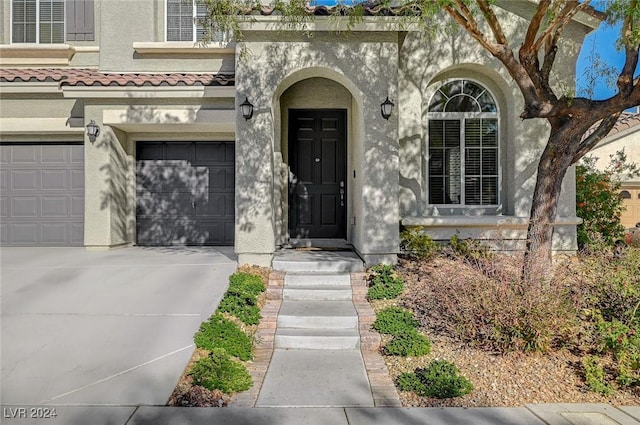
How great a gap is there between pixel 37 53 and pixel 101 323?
26.6 feet

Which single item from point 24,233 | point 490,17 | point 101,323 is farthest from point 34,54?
point 490,17

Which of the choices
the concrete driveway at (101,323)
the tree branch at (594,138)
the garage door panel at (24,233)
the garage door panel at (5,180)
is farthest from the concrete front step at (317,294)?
the garage door panel at (5,180)

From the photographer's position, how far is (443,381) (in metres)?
3.98

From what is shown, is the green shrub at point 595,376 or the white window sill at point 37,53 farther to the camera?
the white window sill at point 37,53

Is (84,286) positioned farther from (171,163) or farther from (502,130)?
(502,130)

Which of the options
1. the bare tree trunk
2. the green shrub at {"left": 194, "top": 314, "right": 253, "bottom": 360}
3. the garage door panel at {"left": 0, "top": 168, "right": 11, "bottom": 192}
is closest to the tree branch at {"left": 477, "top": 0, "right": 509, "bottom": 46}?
the bare tree trunk

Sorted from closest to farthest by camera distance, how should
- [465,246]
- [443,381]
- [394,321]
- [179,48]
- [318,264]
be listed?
[443,381]
[394,321]
[318,264]
[465,246]
[179,48]

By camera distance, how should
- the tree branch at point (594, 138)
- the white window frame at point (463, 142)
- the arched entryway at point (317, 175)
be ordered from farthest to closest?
the arched entryway at point (317, 175) < the white window frame at point (463, 142) < the tree branch at point (594, 138)

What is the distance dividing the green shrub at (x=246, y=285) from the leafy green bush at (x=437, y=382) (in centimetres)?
251

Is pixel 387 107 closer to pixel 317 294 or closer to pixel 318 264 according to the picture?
pixel 318 264

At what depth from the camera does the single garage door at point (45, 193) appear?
369 inches

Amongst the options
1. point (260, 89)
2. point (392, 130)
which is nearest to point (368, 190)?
point (392, 130)

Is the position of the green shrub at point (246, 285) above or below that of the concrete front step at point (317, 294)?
above

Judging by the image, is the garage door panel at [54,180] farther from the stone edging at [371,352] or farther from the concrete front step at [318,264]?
the stone edging at [371,352]
